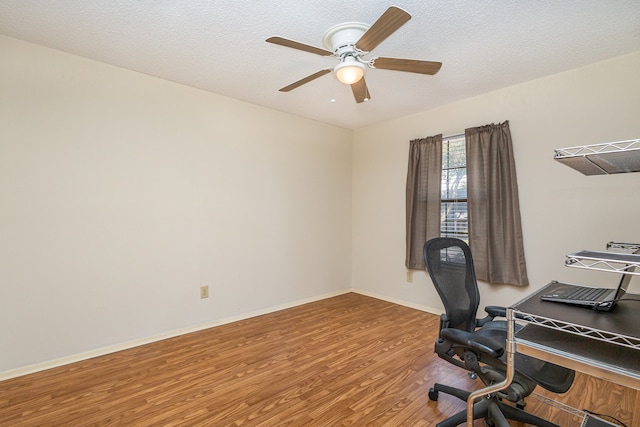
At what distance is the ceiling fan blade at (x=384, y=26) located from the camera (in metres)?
1.52

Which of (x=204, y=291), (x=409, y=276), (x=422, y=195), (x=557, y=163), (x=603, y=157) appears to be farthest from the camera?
(x=409, y=276)

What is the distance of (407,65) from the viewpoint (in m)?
2.06

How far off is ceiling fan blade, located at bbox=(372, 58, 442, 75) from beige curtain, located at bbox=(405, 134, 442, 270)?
1.68 meters

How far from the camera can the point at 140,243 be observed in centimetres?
282

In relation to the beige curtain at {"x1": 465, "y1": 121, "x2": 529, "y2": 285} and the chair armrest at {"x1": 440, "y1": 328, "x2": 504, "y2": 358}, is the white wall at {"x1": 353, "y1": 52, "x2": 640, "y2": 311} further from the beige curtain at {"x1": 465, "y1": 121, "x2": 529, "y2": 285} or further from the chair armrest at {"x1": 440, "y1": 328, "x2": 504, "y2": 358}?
the chair armrest at {"x1": 440, "y1": 328, "x2": 504, "y2": 358}

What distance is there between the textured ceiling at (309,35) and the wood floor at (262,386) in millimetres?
2500

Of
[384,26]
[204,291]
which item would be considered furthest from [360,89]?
[204,291]

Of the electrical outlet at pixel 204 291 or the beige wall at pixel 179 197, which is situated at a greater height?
the beige wall at pixel 179 197

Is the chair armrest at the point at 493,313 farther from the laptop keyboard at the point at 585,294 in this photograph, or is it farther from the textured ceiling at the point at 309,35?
the textured ceiling at the point at 309,35

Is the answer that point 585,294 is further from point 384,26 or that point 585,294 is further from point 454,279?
point 384,26

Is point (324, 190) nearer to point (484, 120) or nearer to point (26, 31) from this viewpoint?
point (484, 120)

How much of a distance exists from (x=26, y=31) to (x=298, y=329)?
10.9ft

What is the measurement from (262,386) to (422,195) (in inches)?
110

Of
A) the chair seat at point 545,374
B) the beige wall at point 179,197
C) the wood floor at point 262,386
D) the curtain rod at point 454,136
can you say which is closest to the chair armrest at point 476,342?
the chair seat at point 545,374
